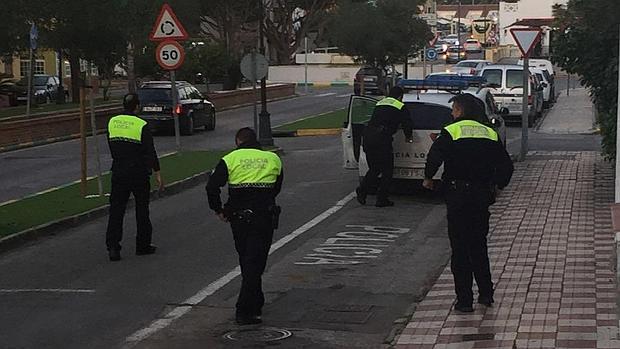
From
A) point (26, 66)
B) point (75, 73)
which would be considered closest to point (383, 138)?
point (75, 73)

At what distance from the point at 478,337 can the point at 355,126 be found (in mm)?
8965

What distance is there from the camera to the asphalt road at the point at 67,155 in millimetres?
19547

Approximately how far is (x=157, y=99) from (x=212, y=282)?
70.3 ft

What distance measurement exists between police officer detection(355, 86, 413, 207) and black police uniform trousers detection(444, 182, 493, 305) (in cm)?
656

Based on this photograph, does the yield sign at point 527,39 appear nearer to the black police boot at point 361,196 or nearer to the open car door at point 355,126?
the open car door at point 355,126

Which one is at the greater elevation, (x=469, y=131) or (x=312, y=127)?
(x=469, y=131)

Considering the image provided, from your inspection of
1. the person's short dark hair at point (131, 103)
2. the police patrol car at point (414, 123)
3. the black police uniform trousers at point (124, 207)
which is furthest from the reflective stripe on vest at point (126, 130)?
the police patrol car at point (414, 123)

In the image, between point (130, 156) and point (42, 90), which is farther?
point (42, 90)

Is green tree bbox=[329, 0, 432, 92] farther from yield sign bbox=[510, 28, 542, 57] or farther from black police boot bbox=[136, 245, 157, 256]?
black police boot bbox=[136, 245, 157, 256]

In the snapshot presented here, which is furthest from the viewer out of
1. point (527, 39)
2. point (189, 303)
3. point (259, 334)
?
point (527, 39)

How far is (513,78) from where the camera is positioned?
113 feet

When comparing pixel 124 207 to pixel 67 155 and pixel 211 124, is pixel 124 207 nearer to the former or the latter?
pixel 67 155

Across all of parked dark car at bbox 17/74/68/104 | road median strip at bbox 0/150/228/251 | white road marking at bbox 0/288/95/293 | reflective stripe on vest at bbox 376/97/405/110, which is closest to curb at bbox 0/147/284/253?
road median strip at bbox 0/150/228/251

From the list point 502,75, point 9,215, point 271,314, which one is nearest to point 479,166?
point 271,314
